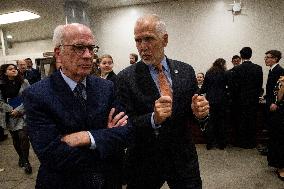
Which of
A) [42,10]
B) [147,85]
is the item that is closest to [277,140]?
[147,85]

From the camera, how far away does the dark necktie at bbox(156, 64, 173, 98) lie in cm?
181

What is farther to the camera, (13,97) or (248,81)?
(248,81)

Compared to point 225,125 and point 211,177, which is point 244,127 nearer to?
point 225,125

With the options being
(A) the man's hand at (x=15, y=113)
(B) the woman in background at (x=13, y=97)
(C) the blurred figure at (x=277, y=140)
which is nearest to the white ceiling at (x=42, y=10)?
(B) the woman in background at (x=13, y=97)

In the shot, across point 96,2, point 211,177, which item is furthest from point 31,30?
point 211,177

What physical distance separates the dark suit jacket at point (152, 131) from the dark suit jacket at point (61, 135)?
338 mm

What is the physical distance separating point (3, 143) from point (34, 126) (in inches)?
234

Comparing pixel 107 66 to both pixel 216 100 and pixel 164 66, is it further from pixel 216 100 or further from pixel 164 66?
pixel 216 100

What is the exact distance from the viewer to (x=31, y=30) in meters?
10.9

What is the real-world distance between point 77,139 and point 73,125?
0.08 m

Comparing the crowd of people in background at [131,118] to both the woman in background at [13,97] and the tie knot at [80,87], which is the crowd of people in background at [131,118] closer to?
the tie knot at [80,87]

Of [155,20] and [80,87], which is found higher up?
[155,20]

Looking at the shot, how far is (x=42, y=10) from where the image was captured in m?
7.96

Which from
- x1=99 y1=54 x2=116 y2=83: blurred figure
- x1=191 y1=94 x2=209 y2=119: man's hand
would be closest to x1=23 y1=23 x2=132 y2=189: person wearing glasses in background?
x1=191 y1=94 x2=209 y2=119: man's hand
